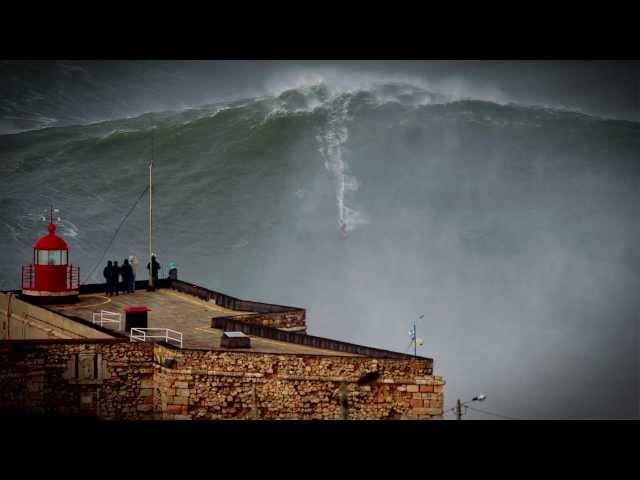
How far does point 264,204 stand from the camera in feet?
198

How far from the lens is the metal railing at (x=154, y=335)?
1045 inches

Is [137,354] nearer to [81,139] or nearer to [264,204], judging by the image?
[81,139]

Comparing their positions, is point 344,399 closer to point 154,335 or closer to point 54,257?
point 154,335

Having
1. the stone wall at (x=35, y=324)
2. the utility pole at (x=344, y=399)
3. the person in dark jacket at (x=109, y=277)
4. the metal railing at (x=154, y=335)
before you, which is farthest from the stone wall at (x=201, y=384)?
the person in dark jacket at (x=109, y=277)

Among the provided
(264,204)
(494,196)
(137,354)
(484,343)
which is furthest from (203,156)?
(137,354)

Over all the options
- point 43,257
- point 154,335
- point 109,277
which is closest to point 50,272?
point 43,257

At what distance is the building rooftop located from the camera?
26828mm

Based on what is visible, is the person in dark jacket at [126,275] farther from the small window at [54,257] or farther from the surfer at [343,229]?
the surfer at [343,229]

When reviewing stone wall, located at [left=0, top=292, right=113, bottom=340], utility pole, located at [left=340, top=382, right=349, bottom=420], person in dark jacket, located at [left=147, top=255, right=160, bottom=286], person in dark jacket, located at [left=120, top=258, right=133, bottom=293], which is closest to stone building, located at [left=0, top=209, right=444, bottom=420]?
utility pole, located at [left=340, top=382, right=349, bottom=420]

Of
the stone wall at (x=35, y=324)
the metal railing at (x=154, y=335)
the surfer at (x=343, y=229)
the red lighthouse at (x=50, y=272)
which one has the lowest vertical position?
the metal railing at (x=154, y=335)

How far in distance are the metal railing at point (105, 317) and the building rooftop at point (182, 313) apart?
0.14 meters

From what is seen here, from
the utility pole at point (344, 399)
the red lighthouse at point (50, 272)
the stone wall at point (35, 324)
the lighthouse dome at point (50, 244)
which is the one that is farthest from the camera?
the red lighthouse at point (50, 272)

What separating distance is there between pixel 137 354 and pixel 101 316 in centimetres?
399

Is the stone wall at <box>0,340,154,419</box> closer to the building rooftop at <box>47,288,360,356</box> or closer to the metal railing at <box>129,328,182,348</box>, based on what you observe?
the metal railing at <box>129,328,182,348</box>
